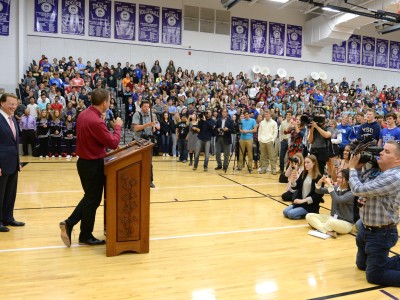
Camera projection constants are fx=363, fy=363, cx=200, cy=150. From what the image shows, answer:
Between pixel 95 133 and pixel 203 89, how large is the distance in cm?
1254

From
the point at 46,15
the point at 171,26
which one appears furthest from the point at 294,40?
the point at 46,15

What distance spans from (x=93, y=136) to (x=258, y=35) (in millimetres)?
17942

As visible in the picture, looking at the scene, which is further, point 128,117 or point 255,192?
point 128,117

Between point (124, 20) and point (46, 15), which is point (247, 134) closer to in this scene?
point (124, 20)

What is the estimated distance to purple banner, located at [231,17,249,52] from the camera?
19.4m

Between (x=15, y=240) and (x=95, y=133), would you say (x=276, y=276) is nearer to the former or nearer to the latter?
(x=95, y=133)

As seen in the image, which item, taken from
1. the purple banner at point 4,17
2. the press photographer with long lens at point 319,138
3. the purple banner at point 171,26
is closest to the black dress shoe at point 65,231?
the press photographer with long lens at point 319,138

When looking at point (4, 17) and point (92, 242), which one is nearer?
point (92, 242)

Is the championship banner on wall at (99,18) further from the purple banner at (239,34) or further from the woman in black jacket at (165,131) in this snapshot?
the woman in black jacket at (165,131)

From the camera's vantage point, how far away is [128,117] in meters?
13.1

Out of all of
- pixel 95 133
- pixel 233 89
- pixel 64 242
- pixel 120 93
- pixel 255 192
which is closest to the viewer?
pixel 95 133

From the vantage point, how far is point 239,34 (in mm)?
19562

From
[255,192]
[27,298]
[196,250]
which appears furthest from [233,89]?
[27,298]

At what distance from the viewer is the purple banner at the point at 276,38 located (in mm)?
20047
